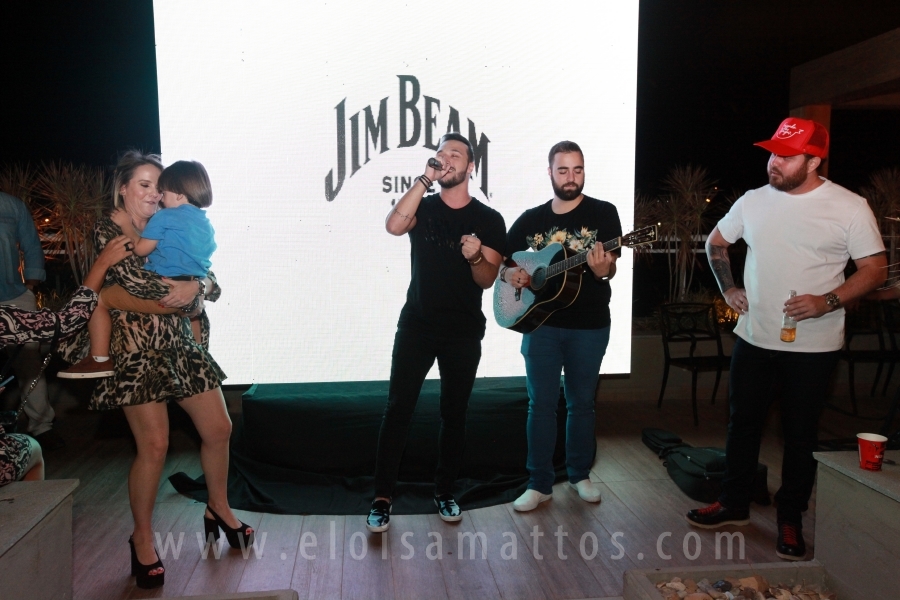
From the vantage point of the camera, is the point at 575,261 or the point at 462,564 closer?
the point at 462,564

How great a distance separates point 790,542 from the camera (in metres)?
2.61

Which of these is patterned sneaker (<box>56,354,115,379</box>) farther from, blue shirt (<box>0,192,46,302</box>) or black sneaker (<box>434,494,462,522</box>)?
blue shirt (<box>0,192,46,302</box>)

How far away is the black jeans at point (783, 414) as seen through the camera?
2539 mm

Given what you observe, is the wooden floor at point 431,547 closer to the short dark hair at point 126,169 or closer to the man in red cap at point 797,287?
the man in red cap at point 797,287

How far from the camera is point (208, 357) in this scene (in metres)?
2.46

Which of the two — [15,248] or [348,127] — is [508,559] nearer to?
[348,127]

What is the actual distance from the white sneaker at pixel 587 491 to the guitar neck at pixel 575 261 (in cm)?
109

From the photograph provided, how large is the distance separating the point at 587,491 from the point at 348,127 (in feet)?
7.71

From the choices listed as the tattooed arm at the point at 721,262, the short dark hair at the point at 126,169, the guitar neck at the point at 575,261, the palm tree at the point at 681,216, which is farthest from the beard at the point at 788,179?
the palm tree at the point at 681,216

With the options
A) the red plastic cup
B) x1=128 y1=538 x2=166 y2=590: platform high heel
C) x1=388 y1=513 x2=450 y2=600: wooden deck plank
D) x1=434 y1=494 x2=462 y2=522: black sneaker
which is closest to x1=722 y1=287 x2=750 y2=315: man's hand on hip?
the red plastic cup

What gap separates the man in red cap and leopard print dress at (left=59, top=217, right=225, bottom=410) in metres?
2.09

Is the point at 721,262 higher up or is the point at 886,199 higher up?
the point at 886,199

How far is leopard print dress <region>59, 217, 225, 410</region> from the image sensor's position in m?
2.26

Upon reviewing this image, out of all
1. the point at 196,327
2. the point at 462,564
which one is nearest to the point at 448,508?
the point at 462,564
